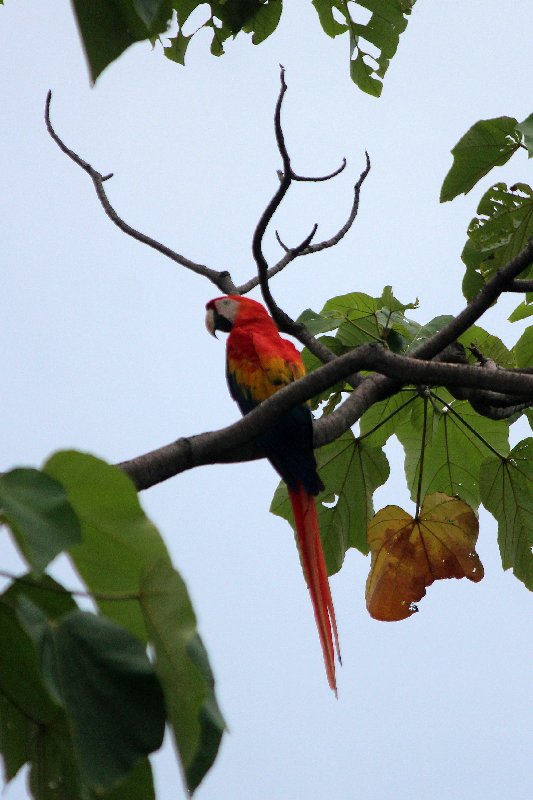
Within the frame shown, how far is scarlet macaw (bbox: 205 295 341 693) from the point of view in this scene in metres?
2.64

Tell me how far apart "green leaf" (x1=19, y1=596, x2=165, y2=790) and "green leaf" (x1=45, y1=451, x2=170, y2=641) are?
0.09 m

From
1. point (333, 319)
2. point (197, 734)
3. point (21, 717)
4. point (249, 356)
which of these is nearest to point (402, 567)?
point (333, 319)

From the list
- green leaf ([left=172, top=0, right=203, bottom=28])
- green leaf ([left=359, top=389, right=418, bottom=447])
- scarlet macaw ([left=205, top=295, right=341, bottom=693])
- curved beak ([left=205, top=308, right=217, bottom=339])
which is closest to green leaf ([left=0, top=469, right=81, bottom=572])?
scarlet macaw ([left=205, top=295, right=341, bottom=693])

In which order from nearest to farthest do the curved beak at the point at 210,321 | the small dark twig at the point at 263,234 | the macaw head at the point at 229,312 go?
the small dark twig at the point at 263,234 → the macaw head at the point at 229,312 → the curved beak at the point at 210,321

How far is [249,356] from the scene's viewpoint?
3.38 meters

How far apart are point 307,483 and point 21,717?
165 cm

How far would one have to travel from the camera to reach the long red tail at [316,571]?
2.51m

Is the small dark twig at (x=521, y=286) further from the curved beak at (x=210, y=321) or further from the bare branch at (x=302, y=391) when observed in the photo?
the curved beak at (x=210, y=321)

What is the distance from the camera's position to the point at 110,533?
43.1 inches

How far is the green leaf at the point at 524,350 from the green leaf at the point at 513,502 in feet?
1.27

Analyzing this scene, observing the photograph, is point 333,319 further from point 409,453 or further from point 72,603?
point 72,603

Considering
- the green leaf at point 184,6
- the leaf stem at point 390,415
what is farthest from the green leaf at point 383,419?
the green leaf at point 184,6

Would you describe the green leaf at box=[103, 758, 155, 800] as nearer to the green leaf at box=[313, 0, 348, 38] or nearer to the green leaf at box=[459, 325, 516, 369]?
the green leaf at box=[459, 325, 516, 369]

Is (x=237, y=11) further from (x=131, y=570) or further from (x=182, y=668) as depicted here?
(x=182, y=668)
